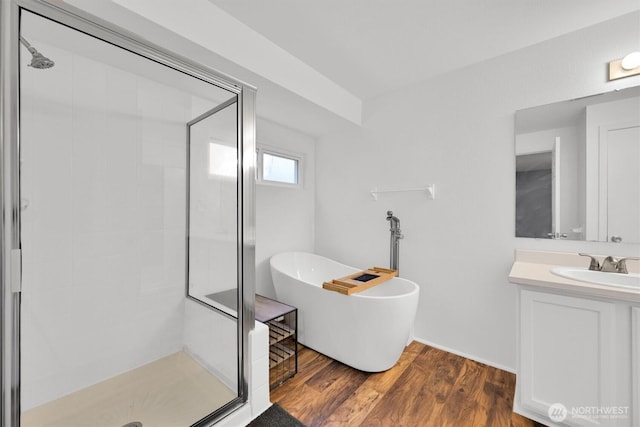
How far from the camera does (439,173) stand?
2275 mm

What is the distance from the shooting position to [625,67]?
1544 mm

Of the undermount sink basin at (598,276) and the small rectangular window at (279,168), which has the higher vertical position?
the small rectangular window at (279,168)

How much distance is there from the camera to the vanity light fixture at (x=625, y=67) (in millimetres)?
1512

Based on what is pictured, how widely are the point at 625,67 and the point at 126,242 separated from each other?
3098 mm

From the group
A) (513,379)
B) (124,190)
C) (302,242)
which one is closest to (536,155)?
(513,379)

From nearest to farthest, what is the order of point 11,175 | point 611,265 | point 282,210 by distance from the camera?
1. point 11,175
2. point 611,265
3. point 282,210

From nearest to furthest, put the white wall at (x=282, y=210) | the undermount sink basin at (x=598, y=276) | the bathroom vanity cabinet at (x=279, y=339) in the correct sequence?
the undermount sink basin at (x=598, y=276), the bathroom vanity cabinet at (x=279, y=339), the white wall at (x=282, y=210)

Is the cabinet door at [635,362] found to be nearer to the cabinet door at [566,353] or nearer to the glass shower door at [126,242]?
the cabinet door at [566,353]

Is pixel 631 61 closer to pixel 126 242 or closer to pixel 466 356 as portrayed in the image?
pixel 466 356

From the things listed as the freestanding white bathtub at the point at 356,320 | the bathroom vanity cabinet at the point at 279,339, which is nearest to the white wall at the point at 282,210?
the freestanding white bathtub at the point at 356,320

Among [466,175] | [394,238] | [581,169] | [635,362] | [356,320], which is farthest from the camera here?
[394,238]

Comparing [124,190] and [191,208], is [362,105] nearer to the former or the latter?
[191,208]

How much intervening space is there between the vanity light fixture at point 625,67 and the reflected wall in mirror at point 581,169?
10 cm

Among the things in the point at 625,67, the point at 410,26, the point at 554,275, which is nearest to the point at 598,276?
the point at 554,275
